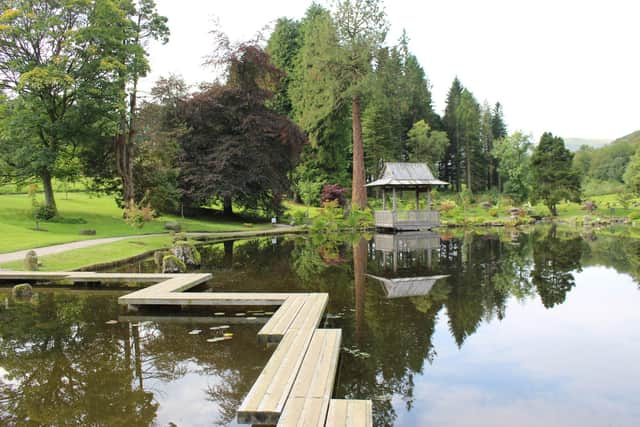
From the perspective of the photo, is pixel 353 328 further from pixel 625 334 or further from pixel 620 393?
pixel 625 334

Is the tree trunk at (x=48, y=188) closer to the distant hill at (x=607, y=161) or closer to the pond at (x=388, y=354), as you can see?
the pond at (x=388, y=354)

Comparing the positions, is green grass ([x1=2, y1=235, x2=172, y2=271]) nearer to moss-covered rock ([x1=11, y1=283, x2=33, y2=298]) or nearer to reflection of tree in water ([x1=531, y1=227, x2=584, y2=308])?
moss-covered rock ([x1=11, y1=283, x2=33, y2=298])

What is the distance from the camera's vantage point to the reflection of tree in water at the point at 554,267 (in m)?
9.20

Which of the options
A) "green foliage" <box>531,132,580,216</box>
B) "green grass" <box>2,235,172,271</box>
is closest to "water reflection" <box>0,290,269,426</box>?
"green grass" <box>2,235,172,271</box>

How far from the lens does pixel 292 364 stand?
447 centimetres

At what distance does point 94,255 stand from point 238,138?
48.7 ft

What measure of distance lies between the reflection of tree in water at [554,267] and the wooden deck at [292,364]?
489cm

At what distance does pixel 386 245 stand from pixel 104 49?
16.2 meters

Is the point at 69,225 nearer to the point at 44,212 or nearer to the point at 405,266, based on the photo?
the point at 44,212

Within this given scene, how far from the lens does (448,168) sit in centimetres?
5628

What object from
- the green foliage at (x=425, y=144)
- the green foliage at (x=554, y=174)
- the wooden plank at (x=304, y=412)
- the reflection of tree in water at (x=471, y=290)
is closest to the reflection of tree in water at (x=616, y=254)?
the reflection of tree in water at (x=471, y=290)

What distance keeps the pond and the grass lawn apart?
22.9 ft

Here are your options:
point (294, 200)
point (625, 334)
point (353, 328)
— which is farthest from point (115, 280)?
point (294, 200)

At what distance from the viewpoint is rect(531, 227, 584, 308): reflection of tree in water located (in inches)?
362
